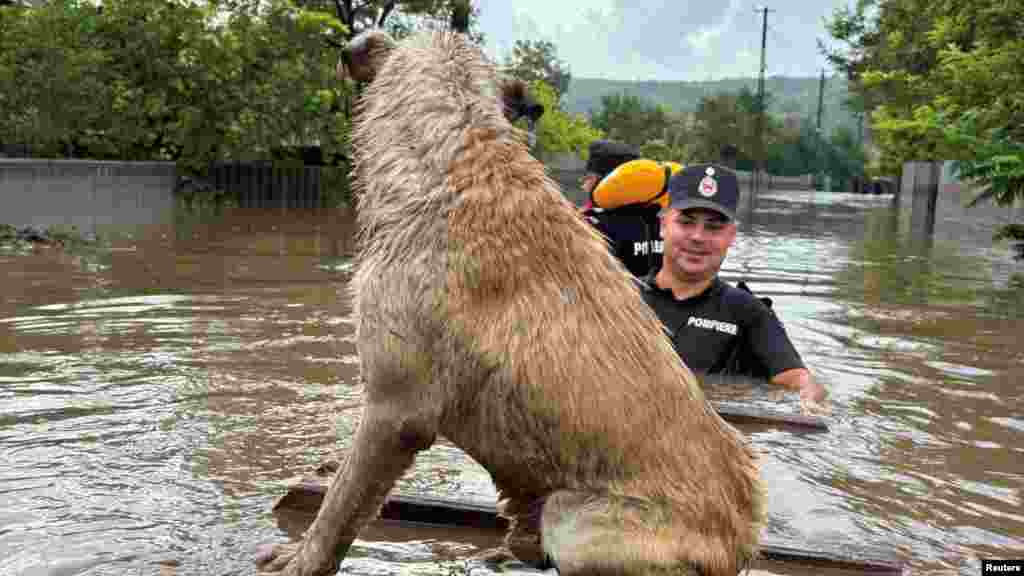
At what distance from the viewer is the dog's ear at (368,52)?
3.52m

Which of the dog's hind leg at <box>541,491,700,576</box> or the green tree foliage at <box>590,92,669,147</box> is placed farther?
the green tree foliage at <box>590,92,669,147</box>

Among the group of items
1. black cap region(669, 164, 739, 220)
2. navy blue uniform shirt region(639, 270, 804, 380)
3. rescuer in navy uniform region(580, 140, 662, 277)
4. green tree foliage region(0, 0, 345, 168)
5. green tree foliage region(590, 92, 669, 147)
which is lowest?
navy blue uniform shirt region(639, 270, 804, 380)

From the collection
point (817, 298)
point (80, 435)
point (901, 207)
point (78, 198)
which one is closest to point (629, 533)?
point (80, 435)

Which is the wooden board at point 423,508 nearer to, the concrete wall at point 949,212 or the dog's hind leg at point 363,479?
the dog's hind leg at point 363,479

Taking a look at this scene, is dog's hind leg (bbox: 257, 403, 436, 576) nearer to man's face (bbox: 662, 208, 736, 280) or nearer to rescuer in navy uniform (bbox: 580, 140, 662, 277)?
man's face (bbox: 662, 208, 736, 280)

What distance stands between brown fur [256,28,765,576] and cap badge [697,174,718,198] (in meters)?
1.62

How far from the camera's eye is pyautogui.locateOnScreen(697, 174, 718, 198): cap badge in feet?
15.5

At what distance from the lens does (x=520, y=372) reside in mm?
2951

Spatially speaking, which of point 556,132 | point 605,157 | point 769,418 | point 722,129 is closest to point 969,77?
point 605,157

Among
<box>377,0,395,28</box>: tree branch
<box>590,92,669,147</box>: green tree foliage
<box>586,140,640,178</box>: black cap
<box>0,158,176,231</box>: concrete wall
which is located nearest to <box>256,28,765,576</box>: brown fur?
<box>586,140,640,178</box>: black cap

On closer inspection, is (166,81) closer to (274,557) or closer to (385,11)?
(385,11)

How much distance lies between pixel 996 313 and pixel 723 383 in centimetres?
738

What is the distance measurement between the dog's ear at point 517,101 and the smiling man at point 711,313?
5.16ft

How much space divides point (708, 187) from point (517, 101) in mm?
1551
